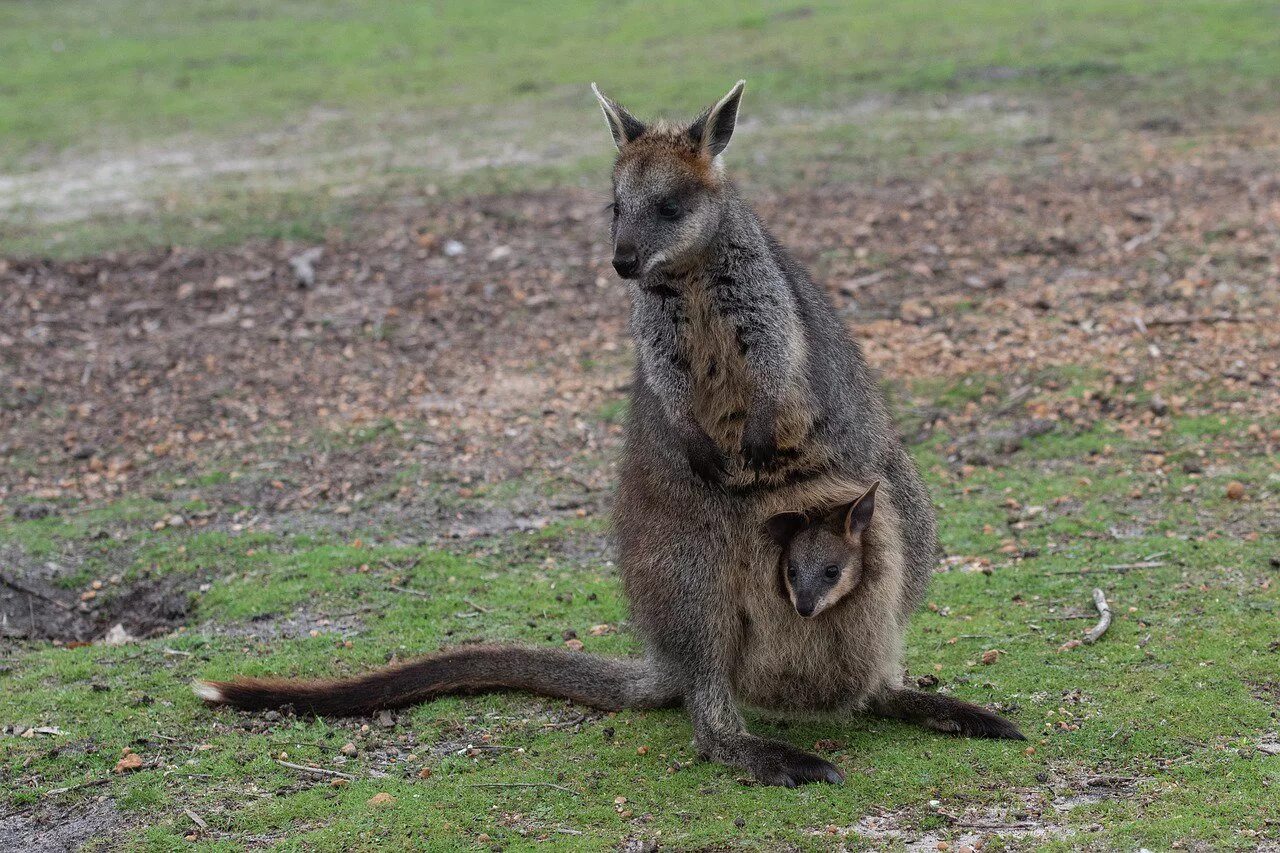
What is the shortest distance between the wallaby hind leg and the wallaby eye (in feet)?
5.30

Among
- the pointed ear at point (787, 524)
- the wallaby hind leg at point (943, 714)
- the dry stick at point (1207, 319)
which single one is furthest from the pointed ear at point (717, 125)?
the dry stick at point (1207, 319)

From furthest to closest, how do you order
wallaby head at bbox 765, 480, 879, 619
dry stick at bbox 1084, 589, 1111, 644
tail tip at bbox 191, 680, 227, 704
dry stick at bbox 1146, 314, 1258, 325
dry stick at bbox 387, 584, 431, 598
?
dry stick at bbox 1146, 314, 1258, 325, dry stick at bbox 387, 584, 431, 598, dry stick at bbox 1084, 589, 1111, 644, tail tip at bbox 191, 680, 227, 704, wallaby head at bbox 765, 480, 879, 619

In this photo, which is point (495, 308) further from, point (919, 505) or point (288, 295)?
point (919, 505)

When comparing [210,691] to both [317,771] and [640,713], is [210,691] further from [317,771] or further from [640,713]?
[640,713]

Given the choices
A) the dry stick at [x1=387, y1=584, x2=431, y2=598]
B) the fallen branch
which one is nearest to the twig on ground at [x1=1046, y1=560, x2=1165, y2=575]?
the fallen branch

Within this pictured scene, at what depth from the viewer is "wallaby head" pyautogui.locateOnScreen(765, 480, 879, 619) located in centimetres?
409

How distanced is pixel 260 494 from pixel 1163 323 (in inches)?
182

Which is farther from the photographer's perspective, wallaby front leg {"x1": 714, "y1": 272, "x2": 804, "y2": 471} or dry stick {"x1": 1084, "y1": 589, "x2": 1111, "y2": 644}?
dry stick {"x1": 1084, "y1": 589, "x2": 1111, "y2": 644}

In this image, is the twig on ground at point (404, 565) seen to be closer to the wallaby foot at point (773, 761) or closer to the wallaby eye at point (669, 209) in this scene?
the wallaby foot at point (773, 761)

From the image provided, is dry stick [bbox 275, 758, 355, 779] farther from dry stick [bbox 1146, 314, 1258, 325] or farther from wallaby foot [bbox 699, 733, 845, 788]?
dry stick [bbox 1146, 314, 1258, 325]

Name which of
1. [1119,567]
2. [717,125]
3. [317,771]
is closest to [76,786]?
[317,771]

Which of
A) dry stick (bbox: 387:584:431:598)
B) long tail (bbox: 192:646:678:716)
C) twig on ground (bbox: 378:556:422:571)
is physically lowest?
dry stick (bbox: 387:584:431:598)

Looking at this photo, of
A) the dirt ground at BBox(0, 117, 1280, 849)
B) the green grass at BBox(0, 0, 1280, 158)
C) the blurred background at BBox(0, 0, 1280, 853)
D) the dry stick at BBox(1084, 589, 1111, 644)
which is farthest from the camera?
the green grass at BBox(0, 0, 1280, 158)

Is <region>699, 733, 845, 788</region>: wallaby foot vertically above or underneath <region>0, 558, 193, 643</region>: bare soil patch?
above
